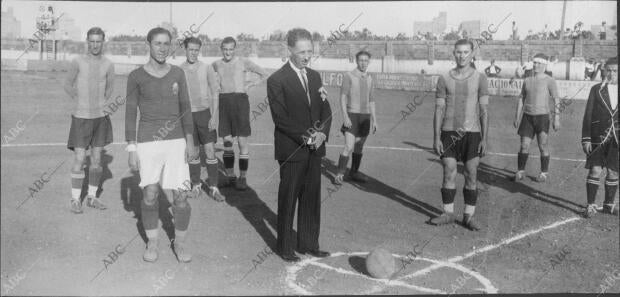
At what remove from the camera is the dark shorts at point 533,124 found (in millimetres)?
11234

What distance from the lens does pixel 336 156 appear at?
44.4ft

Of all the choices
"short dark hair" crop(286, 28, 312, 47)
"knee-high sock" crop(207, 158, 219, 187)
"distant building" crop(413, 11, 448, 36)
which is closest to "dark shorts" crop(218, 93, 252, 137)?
"knee-high sock" crop(207, 158, 219, 187)

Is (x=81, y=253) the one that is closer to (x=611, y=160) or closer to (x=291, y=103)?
(x=291, y=103)

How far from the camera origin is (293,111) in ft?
21.1

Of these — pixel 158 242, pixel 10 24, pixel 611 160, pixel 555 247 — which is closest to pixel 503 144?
pixel 611 160

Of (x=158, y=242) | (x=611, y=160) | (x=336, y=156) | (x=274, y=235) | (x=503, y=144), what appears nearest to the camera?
(x=158, y=242)

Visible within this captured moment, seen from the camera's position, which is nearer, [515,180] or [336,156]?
[515,180]

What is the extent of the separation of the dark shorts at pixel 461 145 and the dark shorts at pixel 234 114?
333 cm

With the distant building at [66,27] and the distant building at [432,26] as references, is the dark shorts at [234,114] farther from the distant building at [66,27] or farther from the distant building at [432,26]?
the distant building at [432,26]

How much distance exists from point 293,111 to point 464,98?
8.99 feet

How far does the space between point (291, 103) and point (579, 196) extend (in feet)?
20.4

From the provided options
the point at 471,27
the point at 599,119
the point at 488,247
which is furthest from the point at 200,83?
the point at 471,27

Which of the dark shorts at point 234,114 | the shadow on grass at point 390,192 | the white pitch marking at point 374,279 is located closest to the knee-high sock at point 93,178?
the dark shorts at point 234,114

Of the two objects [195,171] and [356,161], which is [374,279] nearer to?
[195,171]
